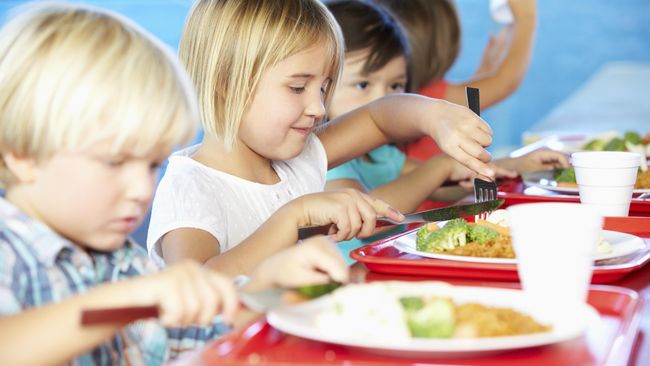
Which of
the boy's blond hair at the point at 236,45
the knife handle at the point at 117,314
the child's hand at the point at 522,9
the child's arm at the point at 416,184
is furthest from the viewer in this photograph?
the child's hand at the point at 522,9

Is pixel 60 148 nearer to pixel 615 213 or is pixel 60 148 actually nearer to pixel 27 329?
pixel 27 329

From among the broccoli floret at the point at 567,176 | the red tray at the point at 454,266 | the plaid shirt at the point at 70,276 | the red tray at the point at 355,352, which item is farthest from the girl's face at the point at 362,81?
the red tray at the point at 355,352

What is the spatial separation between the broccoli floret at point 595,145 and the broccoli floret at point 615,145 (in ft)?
0.05

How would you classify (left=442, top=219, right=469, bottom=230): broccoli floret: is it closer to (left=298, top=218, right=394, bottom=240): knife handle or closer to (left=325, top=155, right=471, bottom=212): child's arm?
(left=298, top=218, right=394, bottom=240): knife handle

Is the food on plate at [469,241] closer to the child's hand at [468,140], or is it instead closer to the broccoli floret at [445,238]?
the broccoli floret at [445,238]

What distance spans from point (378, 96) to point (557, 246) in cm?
165

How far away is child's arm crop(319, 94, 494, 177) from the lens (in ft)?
5.72

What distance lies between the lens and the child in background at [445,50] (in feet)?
11.1

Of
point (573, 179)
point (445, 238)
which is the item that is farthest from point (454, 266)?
point (573, 179)

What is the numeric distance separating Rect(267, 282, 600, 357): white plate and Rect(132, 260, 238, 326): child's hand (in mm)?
52

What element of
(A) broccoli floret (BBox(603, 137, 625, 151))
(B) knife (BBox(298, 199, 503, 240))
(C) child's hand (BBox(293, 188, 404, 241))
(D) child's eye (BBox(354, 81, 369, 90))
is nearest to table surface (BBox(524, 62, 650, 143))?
(A) broccoli floret (BBox(603, 137, 625, 151))

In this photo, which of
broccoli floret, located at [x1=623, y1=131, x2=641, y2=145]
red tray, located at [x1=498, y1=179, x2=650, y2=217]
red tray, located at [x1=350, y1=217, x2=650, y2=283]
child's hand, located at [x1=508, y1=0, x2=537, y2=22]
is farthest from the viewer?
child's hand, located at [x1=508, y1=0, x2=537, y2=22]

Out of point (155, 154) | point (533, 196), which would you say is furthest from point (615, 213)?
point (155, 154)

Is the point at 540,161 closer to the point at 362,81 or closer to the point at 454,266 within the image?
the point at 362,81
